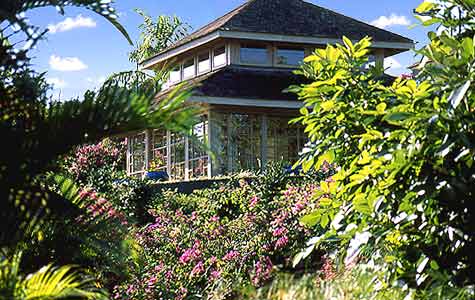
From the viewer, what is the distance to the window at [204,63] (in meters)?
28.0

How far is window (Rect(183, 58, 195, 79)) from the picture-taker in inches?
1147

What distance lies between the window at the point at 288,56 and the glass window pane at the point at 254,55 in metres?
0.41

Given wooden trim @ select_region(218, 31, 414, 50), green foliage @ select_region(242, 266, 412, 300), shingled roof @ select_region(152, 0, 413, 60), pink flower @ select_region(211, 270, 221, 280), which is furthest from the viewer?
shingled roof @ select_region(152, 0, 413, 60)

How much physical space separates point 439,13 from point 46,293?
3279mm

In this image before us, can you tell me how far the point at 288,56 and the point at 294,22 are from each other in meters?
1.25

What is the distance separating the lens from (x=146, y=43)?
4706 cm

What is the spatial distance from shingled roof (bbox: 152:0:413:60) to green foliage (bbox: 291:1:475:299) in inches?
804

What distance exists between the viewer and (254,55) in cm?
2720

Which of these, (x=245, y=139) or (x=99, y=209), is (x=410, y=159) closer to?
(x=99, y=209)

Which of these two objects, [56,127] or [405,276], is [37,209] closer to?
[56,127]

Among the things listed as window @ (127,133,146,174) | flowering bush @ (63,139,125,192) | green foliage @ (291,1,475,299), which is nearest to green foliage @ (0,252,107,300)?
green foliage @ (291,1,475,299)

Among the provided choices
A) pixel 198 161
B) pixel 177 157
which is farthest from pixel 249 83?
pixel 177 157

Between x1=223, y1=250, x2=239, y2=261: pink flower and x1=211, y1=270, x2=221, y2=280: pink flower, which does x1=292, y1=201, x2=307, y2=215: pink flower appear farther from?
x1=211, y1=270, x2=221, y2=280: pink flower

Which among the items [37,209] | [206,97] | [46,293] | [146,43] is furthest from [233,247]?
[146,43]
